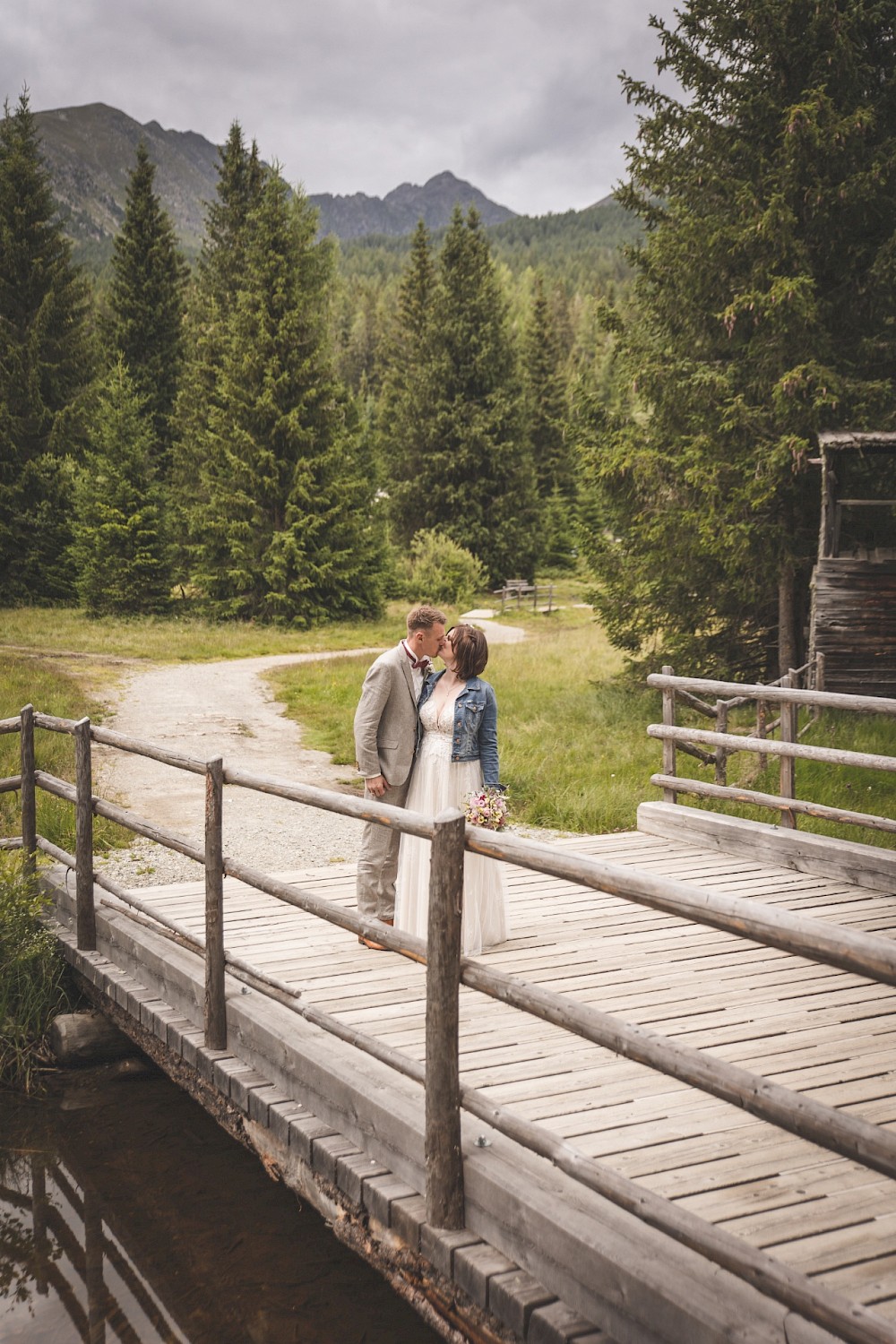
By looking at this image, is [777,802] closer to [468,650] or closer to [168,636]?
[468,650]

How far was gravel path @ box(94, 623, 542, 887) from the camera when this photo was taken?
944 centimetres

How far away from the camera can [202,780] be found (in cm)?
1344

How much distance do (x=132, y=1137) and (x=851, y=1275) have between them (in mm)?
4308

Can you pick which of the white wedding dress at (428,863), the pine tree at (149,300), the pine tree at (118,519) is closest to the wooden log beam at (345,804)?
the white wedding dress at (428,863)

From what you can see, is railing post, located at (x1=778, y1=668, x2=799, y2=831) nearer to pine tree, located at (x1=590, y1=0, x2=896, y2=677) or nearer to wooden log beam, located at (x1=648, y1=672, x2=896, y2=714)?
wooden log beam, located at (x1=648, y1=672, x2=896, y2=714)

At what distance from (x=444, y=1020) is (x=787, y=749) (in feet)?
13.9

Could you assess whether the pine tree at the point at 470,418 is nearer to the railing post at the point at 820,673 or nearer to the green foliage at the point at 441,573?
the green foliage at the point at 441,573

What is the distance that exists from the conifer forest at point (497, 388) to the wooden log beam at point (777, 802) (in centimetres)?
713

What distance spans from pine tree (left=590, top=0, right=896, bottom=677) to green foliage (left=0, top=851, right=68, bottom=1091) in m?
10.6

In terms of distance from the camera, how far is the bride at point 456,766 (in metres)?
5.77

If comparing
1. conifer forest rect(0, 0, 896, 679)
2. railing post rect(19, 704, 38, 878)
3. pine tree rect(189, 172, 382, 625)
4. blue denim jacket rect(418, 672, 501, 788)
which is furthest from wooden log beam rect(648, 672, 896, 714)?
pine tree rect(189, 172, 382, 625)

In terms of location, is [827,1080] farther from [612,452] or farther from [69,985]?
[612,452]

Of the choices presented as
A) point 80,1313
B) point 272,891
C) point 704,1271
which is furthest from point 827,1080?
point 80,1313

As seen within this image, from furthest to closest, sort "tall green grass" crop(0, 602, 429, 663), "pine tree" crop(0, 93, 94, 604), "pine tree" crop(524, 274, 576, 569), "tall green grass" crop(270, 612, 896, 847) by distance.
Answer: "pine tree" crop(524, 274, 576, 569)
"pine tree" crop(0, 93, 94, 604)
"tall green grass" crop(0, 602, 429, 663)
"tall green grass" crop(270, 612, 896, 847)
